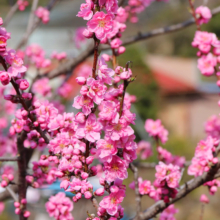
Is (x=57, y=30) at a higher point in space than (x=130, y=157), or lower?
lower

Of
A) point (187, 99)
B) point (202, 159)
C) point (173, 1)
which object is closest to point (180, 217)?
point (202, 159)

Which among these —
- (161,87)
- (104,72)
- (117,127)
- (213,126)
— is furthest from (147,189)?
(161,87)

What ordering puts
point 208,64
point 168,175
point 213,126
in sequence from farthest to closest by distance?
point 213,126 → point 208,64 → point 168,175

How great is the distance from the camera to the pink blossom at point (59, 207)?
161 centimetres

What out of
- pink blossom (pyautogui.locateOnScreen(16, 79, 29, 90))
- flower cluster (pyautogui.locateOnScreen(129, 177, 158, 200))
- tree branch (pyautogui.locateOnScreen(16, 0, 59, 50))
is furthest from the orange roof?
pink blossom (pyautogui.locateOnScreen(16, 79, 29, 90))

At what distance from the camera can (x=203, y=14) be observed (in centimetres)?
226

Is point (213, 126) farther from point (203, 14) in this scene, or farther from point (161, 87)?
point (161, 87)

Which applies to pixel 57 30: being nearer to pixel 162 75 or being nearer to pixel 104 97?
pixel 162 75

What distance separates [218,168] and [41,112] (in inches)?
36.2

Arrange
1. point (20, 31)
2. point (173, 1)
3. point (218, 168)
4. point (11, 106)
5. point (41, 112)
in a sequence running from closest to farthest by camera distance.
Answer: point (41, 112) < point (218, 168) < point (11, 106) < point (20, 31) < point (173, 1)

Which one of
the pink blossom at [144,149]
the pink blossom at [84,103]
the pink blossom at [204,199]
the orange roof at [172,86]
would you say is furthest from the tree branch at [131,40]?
the orange roof at [172,86]

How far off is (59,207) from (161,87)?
1173cm

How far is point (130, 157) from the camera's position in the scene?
1207 mm

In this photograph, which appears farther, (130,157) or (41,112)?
(41,112)
